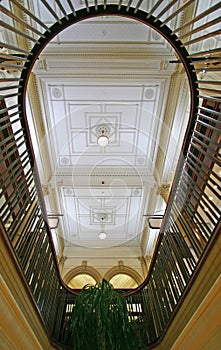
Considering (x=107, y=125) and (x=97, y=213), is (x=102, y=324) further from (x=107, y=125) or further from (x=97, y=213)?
(x=97, y=213)

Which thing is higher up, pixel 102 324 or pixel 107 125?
pixel 107 125

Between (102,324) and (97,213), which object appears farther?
(97,213)

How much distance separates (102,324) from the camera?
2.19 m

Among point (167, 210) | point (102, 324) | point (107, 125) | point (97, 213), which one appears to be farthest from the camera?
point (97, 213)

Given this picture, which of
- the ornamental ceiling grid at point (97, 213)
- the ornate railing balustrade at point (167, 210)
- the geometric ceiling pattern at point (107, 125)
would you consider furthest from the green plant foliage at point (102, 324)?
the ornamental ceiling grid at point (97, 213)

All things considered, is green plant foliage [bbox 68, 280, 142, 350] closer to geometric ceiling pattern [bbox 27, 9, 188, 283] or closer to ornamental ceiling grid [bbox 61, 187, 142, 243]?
geometric ceiling pattern [bbox 27, 9, 188, 283]

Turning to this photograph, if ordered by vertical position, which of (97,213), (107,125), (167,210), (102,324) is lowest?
(102,324)

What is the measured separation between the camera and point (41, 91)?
4.71 m

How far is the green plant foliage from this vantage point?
211 cm

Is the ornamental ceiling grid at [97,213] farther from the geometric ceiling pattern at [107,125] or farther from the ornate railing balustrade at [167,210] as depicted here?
the ornate railing balustrade at [167,210]

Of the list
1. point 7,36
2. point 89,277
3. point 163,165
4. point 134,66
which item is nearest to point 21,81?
point 7,36

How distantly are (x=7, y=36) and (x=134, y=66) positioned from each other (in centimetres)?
231

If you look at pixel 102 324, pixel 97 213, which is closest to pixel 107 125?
pixel 97 213

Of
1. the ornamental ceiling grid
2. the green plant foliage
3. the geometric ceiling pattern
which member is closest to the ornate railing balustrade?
the green plant foliage
